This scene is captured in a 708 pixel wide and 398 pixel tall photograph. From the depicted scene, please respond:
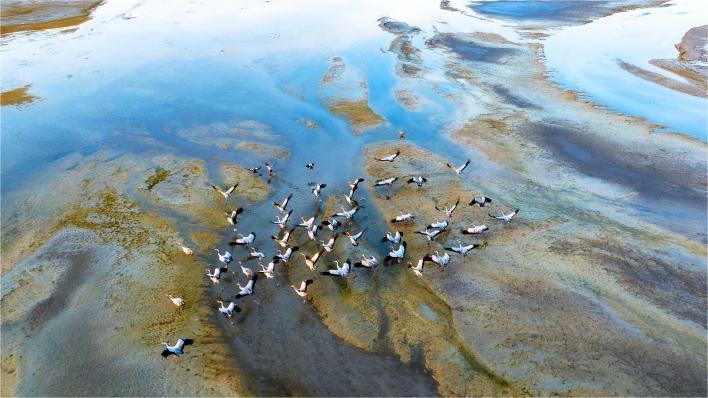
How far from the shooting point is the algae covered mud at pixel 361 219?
13.5 m

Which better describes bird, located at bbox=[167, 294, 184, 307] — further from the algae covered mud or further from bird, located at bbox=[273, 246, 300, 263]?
bird, located at bbox=[273, 246, 300, 263]

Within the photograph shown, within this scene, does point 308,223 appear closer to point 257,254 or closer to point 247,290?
point 257,254

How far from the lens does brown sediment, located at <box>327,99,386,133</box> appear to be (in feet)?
98.6

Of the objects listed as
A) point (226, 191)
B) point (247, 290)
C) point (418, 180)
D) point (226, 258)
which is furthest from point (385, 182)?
point (247, 290)

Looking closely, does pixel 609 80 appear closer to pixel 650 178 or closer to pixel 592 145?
pixel 592 145

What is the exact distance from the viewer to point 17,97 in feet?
114

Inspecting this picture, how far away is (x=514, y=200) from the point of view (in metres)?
21.1

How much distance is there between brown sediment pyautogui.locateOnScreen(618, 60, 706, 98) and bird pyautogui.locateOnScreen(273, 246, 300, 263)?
1239 inches

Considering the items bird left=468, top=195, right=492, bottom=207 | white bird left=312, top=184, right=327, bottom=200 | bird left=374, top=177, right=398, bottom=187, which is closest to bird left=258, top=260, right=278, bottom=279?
white bird left=312, top=184, right=327, bottom=200

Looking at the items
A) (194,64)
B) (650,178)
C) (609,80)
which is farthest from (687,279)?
(194,64)

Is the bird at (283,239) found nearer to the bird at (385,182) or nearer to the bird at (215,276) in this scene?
the bird at (215,276)

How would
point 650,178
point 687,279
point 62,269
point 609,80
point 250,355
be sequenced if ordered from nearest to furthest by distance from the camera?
point 250,355
point 687,279
point 62,269
point 650,178
point 609,80

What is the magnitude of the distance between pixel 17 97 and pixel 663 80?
48.1 m

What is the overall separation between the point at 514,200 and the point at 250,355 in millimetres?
13184
